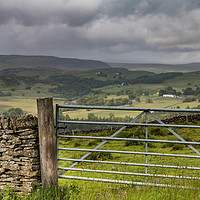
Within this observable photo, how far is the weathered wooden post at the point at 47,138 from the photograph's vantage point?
20.7ft

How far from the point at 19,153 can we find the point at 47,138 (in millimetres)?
763

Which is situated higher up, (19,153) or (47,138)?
(47,138)

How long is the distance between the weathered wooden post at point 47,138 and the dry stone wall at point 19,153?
0.70 ft

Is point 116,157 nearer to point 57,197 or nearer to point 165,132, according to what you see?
point 57,197

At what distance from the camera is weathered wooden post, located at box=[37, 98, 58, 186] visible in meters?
6.32

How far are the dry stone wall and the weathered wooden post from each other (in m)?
0.21

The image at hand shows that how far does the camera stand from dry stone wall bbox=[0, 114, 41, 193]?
255 inches

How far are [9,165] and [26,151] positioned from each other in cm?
53

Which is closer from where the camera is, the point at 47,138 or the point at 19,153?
the point at 47,138

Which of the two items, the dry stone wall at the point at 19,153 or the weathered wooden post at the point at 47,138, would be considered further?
the dry stone wall at the point at 19,153

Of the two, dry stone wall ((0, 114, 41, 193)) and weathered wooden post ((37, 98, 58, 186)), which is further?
dry stone wall ((0, 114, 41, 193))

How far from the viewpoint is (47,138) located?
6332mm

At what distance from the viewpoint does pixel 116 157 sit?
16.5 meters

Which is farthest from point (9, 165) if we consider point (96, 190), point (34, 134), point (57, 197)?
point (96, 190)
